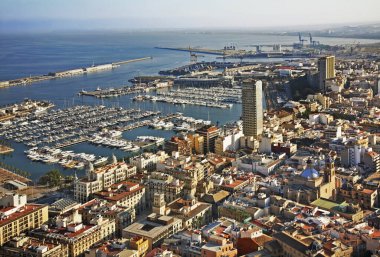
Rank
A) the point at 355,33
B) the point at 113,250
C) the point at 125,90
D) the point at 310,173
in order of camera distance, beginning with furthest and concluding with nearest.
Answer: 1. the point at 355,33
2. the point at 125,90
3. the point at 310,173
4. the point at 113,250

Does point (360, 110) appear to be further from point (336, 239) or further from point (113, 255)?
point (113, 255)

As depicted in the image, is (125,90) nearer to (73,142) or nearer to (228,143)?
(73,142)

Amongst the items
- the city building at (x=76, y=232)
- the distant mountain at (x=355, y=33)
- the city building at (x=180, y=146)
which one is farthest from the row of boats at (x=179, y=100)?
the distant mountain at (x=355, y=33)

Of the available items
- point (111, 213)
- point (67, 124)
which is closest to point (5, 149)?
point (67, 124)

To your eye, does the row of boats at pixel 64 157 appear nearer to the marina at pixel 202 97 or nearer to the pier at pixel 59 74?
the marina at pixel 202 97

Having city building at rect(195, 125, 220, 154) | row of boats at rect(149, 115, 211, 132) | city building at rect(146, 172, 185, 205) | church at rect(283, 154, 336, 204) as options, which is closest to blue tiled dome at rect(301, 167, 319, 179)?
church at rect(283, 154, 336, 204)

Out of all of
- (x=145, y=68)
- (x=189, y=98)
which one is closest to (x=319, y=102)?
(x=189, y=98)
